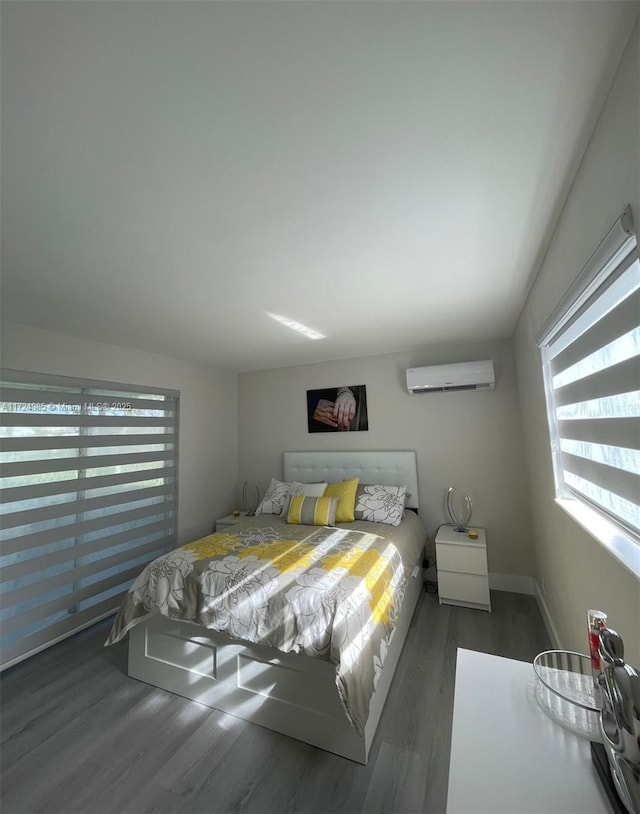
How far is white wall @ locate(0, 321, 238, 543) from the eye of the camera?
2.46 m

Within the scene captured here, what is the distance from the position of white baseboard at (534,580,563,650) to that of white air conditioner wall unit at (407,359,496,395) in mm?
1828

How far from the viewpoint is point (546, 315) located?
5.76 feet

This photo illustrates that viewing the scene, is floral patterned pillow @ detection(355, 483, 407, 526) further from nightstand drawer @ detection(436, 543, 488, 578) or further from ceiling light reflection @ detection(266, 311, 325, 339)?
ceiling light reflection @ detection(266, 311, 325, 339)

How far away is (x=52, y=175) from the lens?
1.10 m

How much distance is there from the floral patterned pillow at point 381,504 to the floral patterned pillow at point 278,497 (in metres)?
0.66

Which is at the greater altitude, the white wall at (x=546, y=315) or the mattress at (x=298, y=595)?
the white wall at (x=546, y=315)

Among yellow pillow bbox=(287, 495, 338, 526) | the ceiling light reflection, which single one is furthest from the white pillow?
the ceiling light reflection

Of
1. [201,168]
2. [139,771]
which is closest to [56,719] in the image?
[139,771]

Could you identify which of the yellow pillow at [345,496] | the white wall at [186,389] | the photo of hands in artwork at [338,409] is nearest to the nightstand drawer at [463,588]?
the yellow pillow at [345,496]

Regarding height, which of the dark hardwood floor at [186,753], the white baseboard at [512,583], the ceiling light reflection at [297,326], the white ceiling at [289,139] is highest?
the white ceiling at [289,139]

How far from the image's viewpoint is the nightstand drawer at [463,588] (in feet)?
8.57

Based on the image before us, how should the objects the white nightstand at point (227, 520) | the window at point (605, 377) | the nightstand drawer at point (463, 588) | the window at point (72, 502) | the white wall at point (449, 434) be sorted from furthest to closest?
the white nightstand at point (227, 520), the white wall at point (449, 434), the nightstand drawer at point (463, 588), the window at point (72, 502), the window at point (605, 377)

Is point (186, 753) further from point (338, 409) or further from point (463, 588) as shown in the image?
point (338, 409)

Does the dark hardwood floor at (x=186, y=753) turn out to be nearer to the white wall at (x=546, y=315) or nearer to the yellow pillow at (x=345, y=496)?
the white wall at (x=546, y=315)
